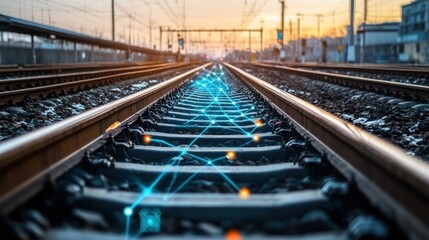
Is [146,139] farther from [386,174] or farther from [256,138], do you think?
[386,174]

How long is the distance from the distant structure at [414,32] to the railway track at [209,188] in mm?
60645

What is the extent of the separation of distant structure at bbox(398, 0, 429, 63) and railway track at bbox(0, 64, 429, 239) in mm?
60645

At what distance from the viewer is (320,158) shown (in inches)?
146

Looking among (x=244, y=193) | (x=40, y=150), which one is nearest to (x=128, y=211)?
(x=244, y=193)

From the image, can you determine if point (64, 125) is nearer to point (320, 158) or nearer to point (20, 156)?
A: point (20, 156)

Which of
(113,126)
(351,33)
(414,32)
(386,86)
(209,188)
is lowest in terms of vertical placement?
(209,188)

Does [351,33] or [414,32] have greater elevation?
[414,32]

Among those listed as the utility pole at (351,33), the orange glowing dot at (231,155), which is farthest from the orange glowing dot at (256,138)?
the utility pole at (351,33)

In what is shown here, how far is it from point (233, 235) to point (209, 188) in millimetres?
941

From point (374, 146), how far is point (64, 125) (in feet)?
8.47

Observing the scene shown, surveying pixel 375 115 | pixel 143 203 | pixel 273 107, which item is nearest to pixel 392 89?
pixel 375 115

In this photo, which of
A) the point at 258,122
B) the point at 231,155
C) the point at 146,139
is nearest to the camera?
the point at 231,155

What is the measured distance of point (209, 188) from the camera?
129 inches

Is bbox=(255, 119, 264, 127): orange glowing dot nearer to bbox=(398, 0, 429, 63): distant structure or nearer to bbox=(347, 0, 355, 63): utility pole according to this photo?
bbox=(347, 0, 355, 63): utility pole
